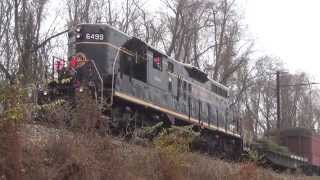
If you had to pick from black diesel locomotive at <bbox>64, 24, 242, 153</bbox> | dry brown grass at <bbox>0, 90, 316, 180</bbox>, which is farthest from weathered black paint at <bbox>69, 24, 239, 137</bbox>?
dry brown grass at <bbox>0, 90, 316, 180</bbox>

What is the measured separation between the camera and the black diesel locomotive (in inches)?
676

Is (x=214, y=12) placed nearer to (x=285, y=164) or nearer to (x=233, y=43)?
(x=233, y=43)

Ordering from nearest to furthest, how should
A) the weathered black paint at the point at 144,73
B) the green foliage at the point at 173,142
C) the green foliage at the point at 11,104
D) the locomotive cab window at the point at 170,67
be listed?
the green foliage at the point at 11,104, the green foliage at the point at 173,142, the weathered black paint at the point at 144,73, the locomotive cab window at the point at 170,67

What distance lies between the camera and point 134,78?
730 inches

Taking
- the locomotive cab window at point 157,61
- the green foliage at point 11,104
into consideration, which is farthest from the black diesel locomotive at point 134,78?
the green foliage at point 11,104

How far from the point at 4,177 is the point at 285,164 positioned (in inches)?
927

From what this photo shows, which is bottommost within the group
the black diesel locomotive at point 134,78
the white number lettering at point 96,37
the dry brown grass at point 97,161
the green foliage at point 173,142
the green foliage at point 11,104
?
the dry brown grass at point 97,161

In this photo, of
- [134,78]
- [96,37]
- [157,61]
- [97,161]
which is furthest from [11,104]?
[157,61]

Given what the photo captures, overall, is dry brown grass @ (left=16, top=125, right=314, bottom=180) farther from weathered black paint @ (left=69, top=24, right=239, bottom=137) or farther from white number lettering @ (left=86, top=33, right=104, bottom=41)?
white number lettering @ (left=86, top=33, right=104, bottom=41)

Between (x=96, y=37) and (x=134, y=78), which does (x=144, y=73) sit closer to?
(x=134, y=78)

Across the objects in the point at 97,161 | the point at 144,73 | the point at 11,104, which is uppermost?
the point at 144,73

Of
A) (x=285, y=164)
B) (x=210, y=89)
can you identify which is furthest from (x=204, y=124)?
(x=285, y=164)

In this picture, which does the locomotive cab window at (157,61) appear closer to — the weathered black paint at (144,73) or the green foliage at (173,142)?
the weathered black paint at (144,73)

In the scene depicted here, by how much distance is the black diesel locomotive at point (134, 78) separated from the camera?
17.2 m
